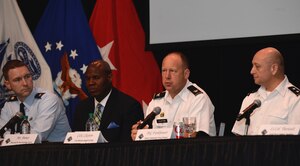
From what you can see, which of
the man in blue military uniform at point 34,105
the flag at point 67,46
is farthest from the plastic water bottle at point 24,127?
the flag at point 67,46

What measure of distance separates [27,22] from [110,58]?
4.70 ft

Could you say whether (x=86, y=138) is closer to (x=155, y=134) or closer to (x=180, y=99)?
(x=155, y=134)

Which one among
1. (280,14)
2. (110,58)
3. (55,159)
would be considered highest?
(280,14)

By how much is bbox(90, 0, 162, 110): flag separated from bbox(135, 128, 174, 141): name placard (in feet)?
9.20

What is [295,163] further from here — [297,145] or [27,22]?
[27,22]

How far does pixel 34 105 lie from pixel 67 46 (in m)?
1.48

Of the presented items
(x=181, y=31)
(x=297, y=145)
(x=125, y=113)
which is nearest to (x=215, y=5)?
(x=181, y=31)

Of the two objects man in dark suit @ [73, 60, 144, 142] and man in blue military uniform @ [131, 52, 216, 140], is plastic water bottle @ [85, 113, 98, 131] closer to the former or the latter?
man in dark suit @ [73, 60, 144, 142]

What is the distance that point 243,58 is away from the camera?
6852 mm

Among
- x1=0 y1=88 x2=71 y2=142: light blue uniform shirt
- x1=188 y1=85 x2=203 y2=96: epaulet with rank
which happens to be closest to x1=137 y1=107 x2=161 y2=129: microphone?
x1=188 y1=85 x2=203 y2=96: epaulet with rank

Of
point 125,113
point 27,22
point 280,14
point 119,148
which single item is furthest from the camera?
point 27,22

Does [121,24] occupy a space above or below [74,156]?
above

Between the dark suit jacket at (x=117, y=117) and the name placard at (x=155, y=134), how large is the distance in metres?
1.17

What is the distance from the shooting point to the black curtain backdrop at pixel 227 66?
21.7 ft
